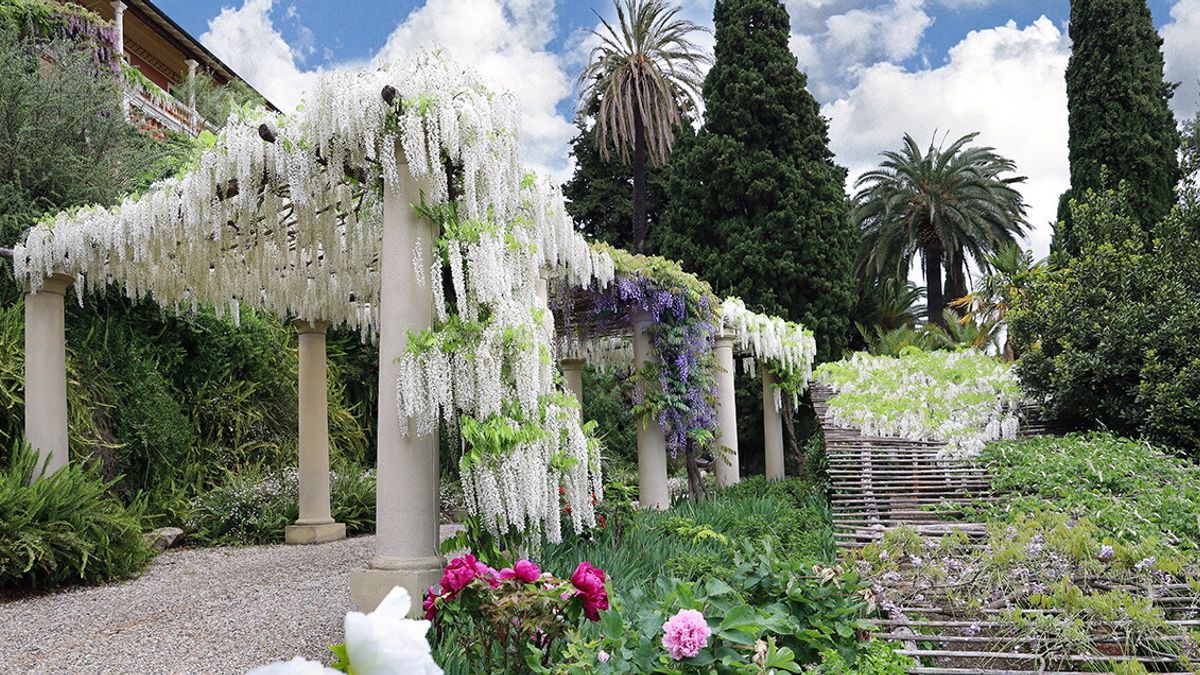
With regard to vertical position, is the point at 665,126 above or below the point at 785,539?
above

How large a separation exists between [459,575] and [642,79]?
1449 cm

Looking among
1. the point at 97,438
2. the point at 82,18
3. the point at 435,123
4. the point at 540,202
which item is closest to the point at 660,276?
the point at 540,202

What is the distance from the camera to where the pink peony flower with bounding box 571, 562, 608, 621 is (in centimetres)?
271

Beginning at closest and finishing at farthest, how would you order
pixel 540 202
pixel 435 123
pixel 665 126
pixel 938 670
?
pixel 938 670, pixel 435 123, pixel 540 202, pixel 665 126

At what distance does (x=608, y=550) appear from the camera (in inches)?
188

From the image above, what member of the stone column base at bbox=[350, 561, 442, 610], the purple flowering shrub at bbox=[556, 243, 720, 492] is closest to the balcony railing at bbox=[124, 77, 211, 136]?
the purple flowering shrub at bbox=[556, 243, 720, 492]

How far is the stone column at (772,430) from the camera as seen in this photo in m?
11.5

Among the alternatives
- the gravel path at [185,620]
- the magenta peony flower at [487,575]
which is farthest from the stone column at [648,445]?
the magenta peony flower at [487,575]

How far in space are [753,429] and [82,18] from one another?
37.6ft

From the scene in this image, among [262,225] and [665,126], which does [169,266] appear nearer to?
[262,225]

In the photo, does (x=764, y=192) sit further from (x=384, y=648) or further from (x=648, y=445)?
(x=384, y=648)

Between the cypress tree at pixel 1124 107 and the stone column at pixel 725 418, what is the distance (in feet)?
17.7

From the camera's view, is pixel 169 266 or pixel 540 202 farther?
pixel 169 266

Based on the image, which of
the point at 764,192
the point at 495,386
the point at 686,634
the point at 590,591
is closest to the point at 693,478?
the point at 495,386
